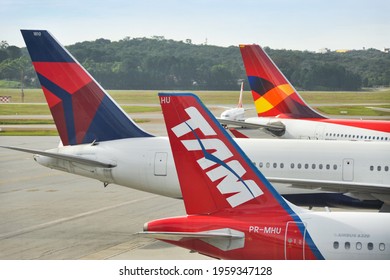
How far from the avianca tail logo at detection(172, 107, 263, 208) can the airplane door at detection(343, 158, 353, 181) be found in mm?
9789

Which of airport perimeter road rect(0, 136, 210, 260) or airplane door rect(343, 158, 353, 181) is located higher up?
airplane door rect(343, 158, 353, 181)

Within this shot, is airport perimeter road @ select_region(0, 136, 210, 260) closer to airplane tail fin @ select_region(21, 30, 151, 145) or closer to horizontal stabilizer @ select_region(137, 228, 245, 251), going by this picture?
airplane tail fin @ select_region(21, 30, 151, 145)

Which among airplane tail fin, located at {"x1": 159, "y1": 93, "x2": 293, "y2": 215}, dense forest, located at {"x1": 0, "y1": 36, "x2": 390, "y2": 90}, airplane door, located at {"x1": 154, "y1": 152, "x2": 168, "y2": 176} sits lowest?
airplane door, located at {"x1": 154, "y1": 152, "x2": 168, "y2": 176}

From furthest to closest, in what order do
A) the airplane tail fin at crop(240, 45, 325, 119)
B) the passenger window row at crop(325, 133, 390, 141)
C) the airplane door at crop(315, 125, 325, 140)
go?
the airplane tail fin at crop(240, 45, 325, 119) → the airplane door at crop(315, 125, 325, 140) → the passenger window row at crop(325, 133, 390, 141)

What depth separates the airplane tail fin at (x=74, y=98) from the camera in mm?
22422

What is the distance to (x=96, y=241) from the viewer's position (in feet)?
68.4

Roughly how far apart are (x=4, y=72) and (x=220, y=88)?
10.7 m

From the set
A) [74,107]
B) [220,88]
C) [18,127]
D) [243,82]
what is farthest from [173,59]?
[18,127]

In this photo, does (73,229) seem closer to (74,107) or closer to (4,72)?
(74,107)

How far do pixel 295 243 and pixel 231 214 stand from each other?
1256 mm

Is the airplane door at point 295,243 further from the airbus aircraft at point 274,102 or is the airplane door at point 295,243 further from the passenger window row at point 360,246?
the airbus aircraft at point 274,102

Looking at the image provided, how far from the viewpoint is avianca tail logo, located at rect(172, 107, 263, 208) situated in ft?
41.5

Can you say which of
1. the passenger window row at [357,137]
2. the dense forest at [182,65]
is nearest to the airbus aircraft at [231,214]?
the dense forest at [182,65]

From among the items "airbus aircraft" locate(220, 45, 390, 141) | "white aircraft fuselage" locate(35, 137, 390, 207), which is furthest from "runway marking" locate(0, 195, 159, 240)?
"airbus aircraft" locate(220, 45, 390, 141)
